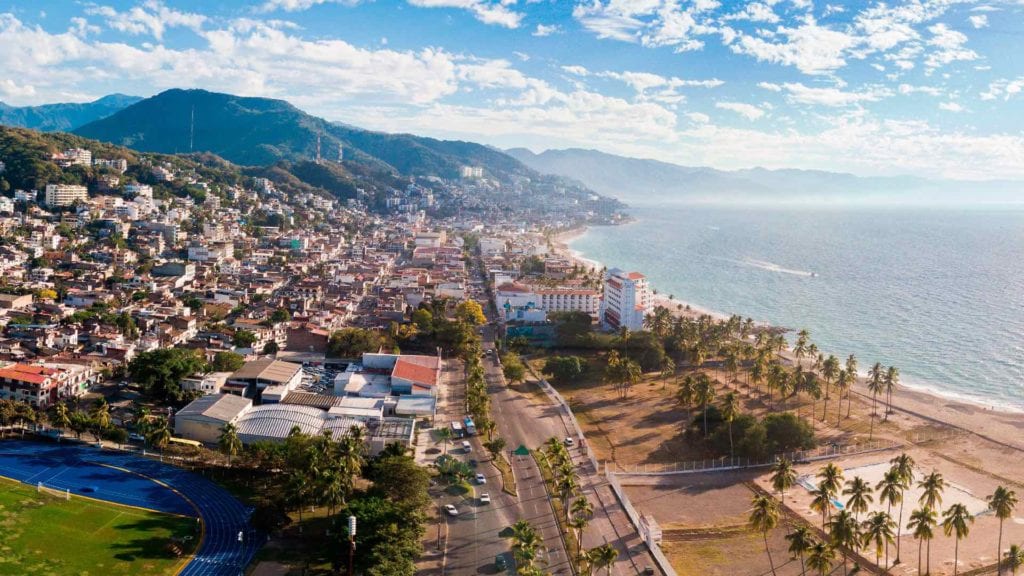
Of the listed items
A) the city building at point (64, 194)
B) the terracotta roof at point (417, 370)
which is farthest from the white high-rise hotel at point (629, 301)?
the city building at point (64, 194)

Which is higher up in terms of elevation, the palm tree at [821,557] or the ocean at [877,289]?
the ocean at [877,289]

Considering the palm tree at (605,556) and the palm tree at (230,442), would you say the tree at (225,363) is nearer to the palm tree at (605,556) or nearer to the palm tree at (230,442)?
the palm tree at (230,442)

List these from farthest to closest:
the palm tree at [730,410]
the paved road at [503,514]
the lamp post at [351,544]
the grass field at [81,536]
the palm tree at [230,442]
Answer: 1. the palm tree at [730,410]
2. the palm tree at [230,442]
3. the paved road at [503,514]
4. the grass field at [81,536]
5. the lamp post at [351,544]

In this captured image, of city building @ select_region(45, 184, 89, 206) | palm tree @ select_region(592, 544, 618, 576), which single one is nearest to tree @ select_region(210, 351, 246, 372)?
palm tree @ select_region(592, 544, 618, 576)

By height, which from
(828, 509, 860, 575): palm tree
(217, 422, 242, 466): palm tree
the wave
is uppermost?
the wave

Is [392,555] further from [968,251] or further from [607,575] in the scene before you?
[968,251]

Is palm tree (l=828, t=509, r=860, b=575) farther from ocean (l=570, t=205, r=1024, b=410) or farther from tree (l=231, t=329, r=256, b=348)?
tree (l=231, t=329, r=256, b=348)

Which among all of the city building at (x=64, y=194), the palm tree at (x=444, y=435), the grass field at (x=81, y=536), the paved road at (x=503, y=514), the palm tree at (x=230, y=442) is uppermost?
the city building at (x=64, y=194)
